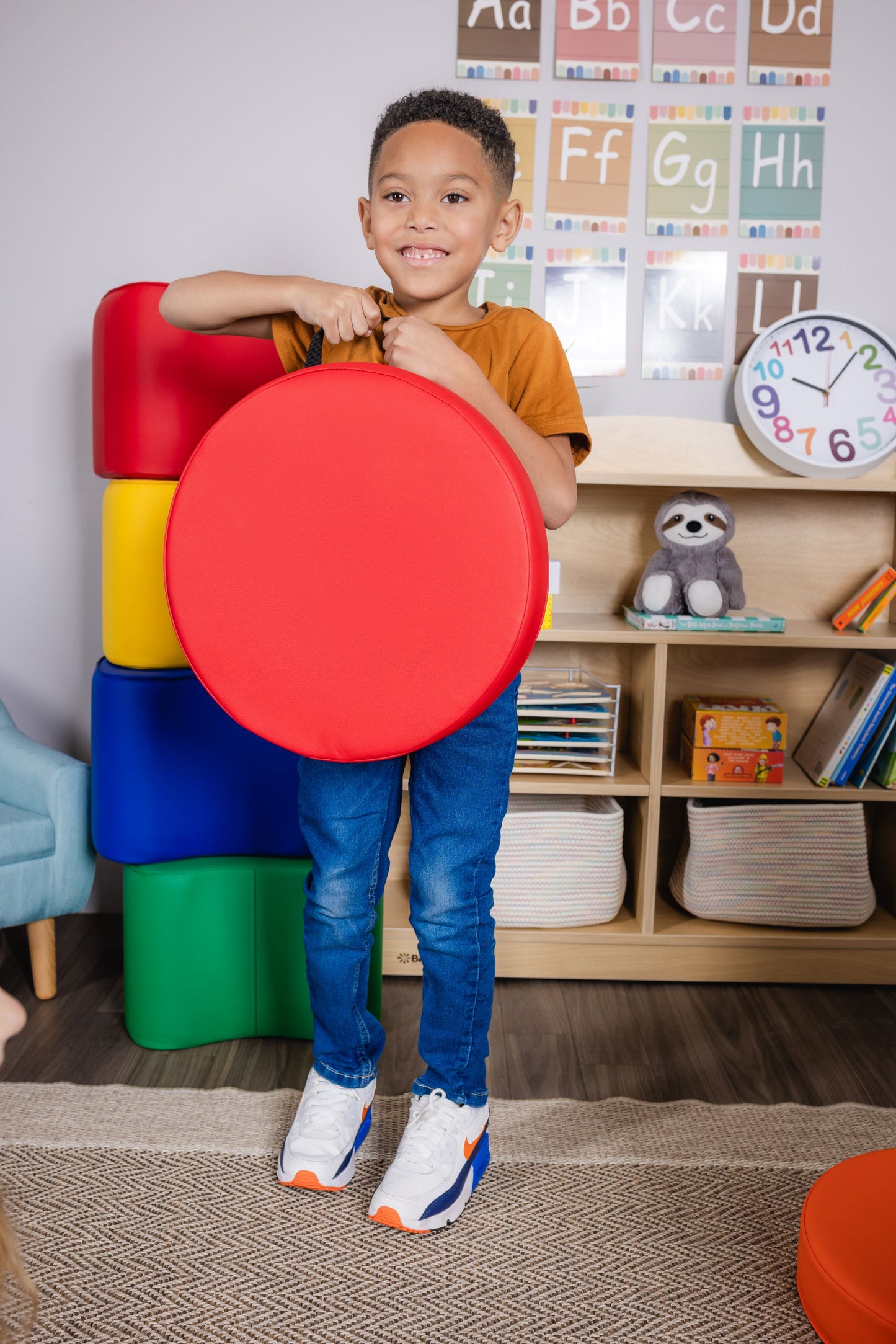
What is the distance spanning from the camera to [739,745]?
6.59 feet

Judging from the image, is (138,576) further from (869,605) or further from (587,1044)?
(869,605)

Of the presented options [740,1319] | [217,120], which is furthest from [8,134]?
[740,1319]

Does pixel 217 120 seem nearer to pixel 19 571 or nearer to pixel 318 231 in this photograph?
pixel 318 231

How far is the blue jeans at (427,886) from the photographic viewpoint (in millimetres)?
1228

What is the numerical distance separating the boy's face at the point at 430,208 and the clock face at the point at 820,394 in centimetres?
98

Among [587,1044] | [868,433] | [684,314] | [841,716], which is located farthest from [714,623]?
[587,1044]

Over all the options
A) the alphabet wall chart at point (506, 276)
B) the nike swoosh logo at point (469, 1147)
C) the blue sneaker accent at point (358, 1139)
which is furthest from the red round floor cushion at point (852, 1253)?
the alphabet wall chart at point (506, 276)

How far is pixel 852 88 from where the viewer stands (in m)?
2.04

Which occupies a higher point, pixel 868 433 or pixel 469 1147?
pixel 868 433

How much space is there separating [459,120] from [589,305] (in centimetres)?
99

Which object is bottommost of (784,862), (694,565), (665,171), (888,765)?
(784,862)

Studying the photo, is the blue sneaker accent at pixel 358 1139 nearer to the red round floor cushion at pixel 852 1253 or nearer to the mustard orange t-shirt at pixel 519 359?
the red round floor cushion at pixel 852 1253

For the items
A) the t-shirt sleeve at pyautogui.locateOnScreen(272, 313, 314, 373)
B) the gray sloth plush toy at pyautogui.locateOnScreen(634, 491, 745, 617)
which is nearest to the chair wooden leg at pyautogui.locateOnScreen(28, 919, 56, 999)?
the t-shirt sleeve at pyautogui.locateOnScreen(272, 313, 314, 373)

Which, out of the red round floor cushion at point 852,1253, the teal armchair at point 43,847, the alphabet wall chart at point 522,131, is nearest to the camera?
the red round floor cushion at point 852,1253
